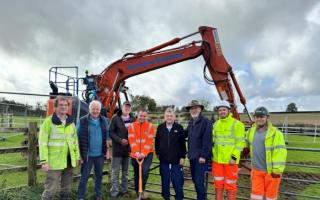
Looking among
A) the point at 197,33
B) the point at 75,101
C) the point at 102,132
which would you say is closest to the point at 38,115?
the point at 75,101

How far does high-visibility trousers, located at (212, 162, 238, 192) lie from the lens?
488cm

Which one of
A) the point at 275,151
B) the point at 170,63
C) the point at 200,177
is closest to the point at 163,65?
the point at 170,63

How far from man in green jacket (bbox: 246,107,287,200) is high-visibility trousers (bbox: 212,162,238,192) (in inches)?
17.7

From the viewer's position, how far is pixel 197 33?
8.52 metres

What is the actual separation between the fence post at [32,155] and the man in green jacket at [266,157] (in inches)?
164

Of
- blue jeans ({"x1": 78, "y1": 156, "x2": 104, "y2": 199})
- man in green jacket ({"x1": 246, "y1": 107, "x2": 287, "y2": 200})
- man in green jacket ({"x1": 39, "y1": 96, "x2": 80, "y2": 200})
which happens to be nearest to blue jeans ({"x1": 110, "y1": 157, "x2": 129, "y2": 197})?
blue jeans ({"x1": 78, "y1": 156, "x2": 104, "y2": 199})

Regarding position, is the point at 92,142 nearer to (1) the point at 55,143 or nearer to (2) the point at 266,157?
(1) the point at 55,143

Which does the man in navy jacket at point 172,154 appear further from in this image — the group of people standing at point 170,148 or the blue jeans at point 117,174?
the blue jeans at point 117,174

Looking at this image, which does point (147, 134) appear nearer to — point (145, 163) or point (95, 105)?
point (145, 163)

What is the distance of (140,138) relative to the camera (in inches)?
218

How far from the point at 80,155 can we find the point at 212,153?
220cm

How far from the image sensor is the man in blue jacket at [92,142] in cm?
509

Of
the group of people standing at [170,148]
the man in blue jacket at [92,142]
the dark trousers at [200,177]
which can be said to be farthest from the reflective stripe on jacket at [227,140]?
the man in blue jacket at [92,142]

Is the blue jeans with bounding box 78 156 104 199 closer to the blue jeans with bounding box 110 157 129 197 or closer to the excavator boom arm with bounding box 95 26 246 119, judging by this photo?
the blue jeans with bounding box 110 157 129 197
